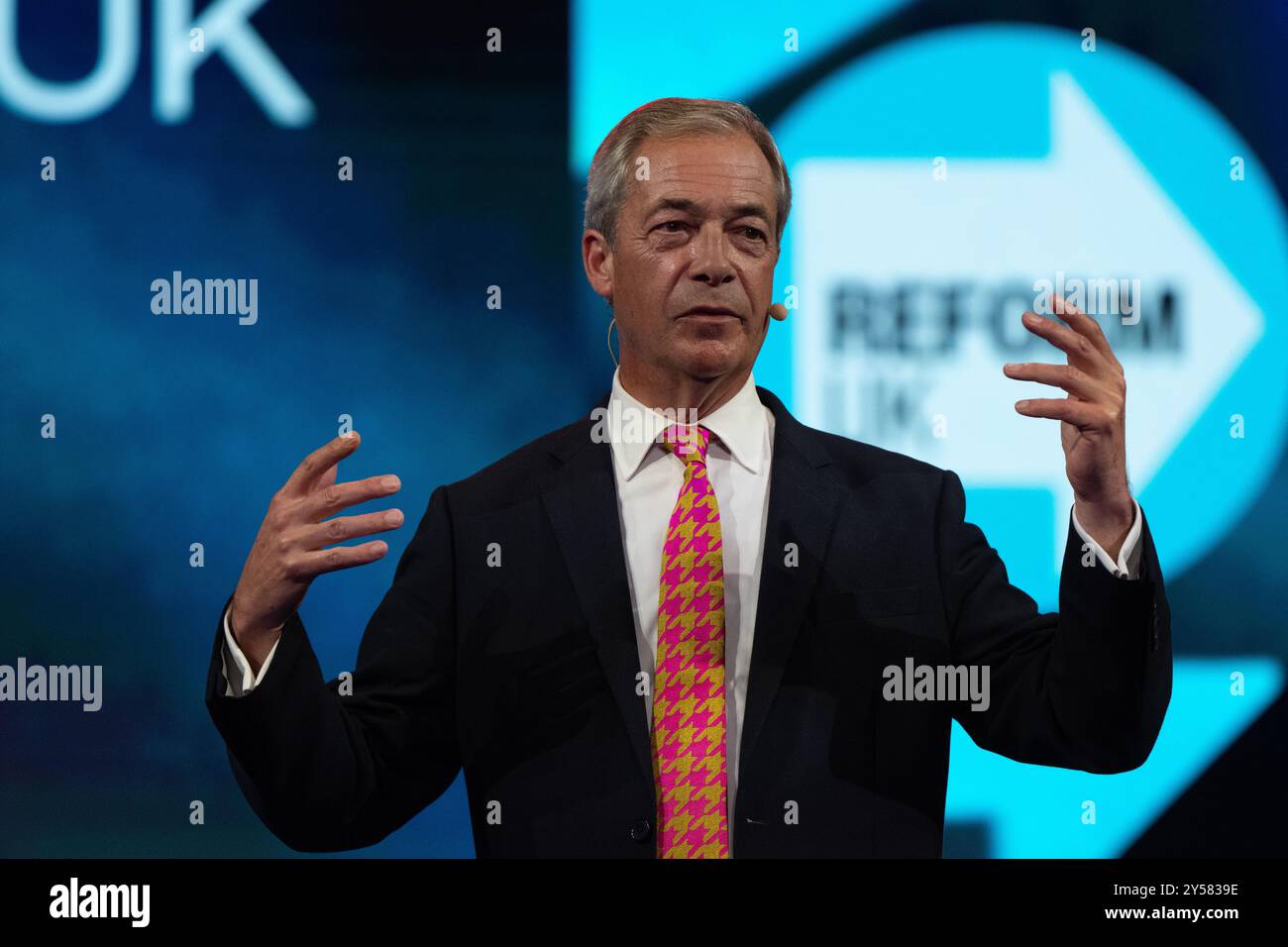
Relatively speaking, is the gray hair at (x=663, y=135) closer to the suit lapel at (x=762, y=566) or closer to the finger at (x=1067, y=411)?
the suit lapel at (x=762, y=566)

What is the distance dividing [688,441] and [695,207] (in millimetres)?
400

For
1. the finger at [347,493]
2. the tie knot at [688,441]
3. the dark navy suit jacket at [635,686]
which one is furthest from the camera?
the tie knot at [688,441]

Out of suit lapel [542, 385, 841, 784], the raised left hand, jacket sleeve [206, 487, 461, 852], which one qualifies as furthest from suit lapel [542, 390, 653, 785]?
the raised left hand

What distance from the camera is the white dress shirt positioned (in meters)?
2.33

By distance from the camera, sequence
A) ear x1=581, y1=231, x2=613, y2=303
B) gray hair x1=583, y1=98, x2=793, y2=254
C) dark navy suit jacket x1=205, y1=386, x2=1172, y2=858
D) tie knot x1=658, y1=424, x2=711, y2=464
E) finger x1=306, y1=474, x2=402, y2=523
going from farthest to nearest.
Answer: ear x1=581, y1=231, x2=613, y2=303 < gray hair x1=583, y1=98, x2=793, y2=254 < tie knot x1=658, y1=424, x2=711, y2=464 < dark navy suit jacket x1=205, y1=386, x2=1172, y2=858 < finger x1=306, y1=474, x2=402, y2=523

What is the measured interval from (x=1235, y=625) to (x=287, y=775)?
2.03 m

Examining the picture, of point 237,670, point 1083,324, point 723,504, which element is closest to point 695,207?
point 723,504

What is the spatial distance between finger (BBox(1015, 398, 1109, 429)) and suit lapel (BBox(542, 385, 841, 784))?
492 millimetres

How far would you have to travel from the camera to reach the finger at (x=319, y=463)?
6.65ft

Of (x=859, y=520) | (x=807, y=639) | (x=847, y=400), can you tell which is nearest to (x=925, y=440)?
(x=847, y=400)

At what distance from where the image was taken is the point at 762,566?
93.2 inches

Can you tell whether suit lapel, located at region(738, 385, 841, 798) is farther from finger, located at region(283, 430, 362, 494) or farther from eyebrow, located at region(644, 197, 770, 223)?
finger, located at region(283, 430, 362, 494)

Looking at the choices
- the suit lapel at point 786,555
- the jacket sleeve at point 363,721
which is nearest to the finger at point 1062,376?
the suit lapel at point 786,555

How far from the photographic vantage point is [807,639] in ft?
7.73
